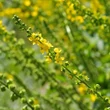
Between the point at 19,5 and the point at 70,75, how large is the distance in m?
0.69

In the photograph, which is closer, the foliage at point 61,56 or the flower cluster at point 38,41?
the flower cluster at point 38,41

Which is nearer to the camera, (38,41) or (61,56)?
(38,41)

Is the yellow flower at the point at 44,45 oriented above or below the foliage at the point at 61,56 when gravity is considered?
below

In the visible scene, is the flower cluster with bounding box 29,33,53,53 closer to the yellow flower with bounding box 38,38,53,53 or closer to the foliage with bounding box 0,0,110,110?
the yellow flower with bounding box 38,38,53,53

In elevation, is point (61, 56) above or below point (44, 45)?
above

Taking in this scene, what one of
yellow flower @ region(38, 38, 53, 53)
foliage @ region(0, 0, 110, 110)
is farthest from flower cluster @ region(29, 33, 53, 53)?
foliage @ region(0, 0, 110, 110)

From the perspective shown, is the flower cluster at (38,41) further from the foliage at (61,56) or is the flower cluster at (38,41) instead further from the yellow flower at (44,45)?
the foliage at (61,56)

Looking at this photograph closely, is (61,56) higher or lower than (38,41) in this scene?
higher

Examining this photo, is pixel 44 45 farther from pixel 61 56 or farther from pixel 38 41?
pixel 61 56

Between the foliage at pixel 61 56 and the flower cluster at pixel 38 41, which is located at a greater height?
the foliage at pixel 61 56

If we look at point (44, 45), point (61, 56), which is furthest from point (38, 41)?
point (61, 56)

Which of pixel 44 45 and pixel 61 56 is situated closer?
pixel 44 45

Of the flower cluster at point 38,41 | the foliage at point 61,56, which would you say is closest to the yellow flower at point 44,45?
the flower cluster at point 38,41

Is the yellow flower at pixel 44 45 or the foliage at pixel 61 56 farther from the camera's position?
the foliage at pixel 61 56
